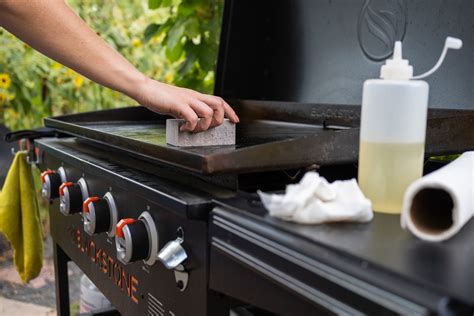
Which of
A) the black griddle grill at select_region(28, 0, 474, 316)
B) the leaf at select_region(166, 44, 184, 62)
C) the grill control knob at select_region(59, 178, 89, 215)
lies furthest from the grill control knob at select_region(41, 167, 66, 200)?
the leaf at select_region(166, 44, 184, 62)

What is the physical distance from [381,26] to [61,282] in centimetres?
127

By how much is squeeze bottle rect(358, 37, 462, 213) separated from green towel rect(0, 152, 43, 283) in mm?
1210

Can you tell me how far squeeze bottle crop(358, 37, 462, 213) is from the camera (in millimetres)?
744

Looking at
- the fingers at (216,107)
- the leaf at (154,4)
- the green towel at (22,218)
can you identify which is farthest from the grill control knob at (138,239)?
the leaf at (154,4)

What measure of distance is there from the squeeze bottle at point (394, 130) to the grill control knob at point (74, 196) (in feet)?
2.48

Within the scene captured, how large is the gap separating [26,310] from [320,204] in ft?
7.28

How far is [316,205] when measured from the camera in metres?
0.68

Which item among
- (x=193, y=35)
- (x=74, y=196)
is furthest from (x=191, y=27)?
(x=74, y=196)

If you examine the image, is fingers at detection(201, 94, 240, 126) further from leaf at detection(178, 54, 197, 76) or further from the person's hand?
leaf at detection(178, 54, 197, 76)

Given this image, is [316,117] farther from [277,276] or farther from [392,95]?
[277,276]

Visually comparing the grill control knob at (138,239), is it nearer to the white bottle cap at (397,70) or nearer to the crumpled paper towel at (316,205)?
the crumpled paper towel at (316,205)

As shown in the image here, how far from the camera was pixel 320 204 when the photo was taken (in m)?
0.68

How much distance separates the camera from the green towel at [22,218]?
1.59 m

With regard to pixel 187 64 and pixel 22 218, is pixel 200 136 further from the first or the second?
pixel 187 64
